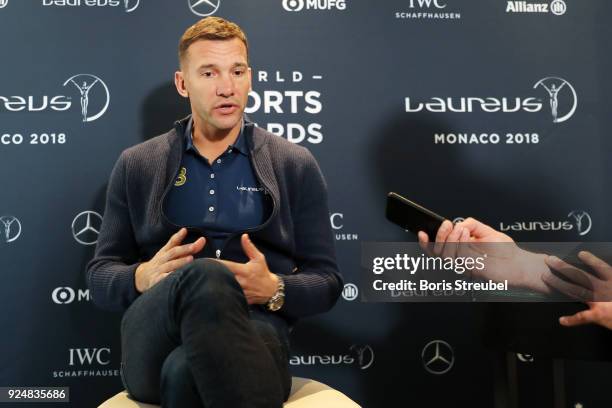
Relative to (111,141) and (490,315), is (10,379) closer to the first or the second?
(111,141)

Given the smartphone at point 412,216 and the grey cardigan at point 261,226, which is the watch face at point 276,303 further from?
the smartphone at point 412,216

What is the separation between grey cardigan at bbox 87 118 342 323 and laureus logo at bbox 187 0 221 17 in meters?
0.65

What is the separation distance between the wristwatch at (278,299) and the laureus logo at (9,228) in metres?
1.19

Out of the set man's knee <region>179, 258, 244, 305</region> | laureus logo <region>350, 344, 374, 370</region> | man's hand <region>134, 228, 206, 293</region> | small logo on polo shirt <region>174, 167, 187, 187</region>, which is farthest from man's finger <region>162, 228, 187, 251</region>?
laureus logo <region>350, 344, 374, 370</region>

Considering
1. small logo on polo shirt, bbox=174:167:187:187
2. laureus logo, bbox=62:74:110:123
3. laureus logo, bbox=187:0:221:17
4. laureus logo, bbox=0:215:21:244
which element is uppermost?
laureus logo, bbox=187:0:221:17

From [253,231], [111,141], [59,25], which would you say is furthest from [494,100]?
[59,25]

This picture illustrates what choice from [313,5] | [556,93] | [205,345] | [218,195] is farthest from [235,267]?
[556,93]

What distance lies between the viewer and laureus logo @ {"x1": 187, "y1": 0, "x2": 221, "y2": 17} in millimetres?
2574

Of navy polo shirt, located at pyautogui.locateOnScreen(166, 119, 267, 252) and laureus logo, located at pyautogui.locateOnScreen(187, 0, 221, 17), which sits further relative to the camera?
laureus logo, located at pyautogui.locateOnScreen(187, 0, 221, 17)

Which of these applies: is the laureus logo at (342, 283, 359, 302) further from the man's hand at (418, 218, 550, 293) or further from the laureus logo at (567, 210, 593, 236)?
the laureus logo at (567, 210, 593, 236)

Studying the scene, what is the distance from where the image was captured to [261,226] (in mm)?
1913

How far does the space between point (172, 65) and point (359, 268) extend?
1.07m

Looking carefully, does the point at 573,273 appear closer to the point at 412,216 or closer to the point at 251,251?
the point at 412,216

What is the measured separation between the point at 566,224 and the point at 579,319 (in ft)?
2.57
